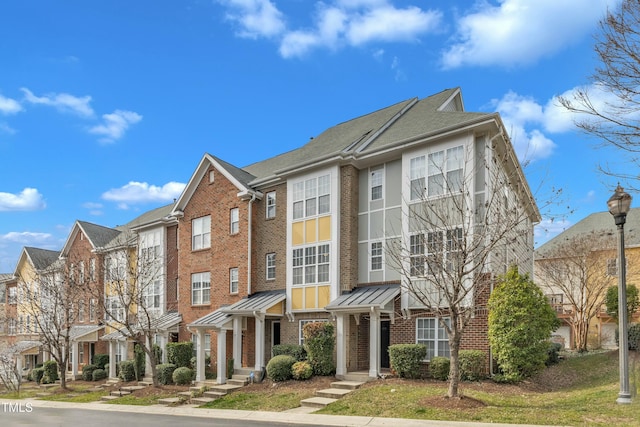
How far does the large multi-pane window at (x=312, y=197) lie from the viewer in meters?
22.2

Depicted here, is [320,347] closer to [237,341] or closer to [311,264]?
[311,264]

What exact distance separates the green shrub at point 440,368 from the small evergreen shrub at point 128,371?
55.3 ft

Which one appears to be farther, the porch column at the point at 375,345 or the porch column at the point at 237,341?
the porch column at the point at 237,341

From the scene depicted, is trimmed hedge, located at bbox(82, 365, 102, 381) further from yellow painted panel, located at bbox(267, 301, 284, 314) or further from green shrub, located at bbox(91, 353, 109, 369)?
yellow painted panel, located at bbox(267, 301, 284, 314)

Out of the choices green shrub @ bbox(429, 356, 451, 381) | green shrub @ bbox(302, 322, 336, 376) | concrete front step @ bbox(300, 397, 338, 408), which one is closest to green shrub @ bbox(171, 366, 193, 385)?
green shrub @ bbox(302, 322, 336, 376)

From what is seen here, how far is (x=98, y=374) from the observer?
3109cm

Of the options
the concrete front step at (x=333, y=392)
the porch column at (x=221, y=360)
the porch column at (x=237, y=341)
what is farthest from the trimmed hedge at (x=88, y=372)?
the concrete front step at (x=333, y=392)

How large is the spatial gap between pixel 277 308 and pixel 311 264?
2.50 metres

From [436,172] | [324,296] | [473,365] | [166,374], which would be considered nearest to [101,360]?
[166,374]

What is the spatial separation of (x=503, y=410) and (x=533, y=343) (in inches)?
177

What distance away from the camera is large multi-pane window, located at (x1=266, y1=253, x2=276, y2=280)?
24562 mm

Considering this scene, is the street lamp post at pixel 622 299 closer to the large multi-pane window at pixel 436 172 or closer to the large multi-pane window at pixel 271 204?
the large multi-pane window at pixel 436 172

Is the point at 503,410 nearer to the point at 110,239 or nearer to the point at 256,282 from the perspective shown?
the point at 256,282

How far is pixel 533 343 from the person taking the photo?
1645cm
